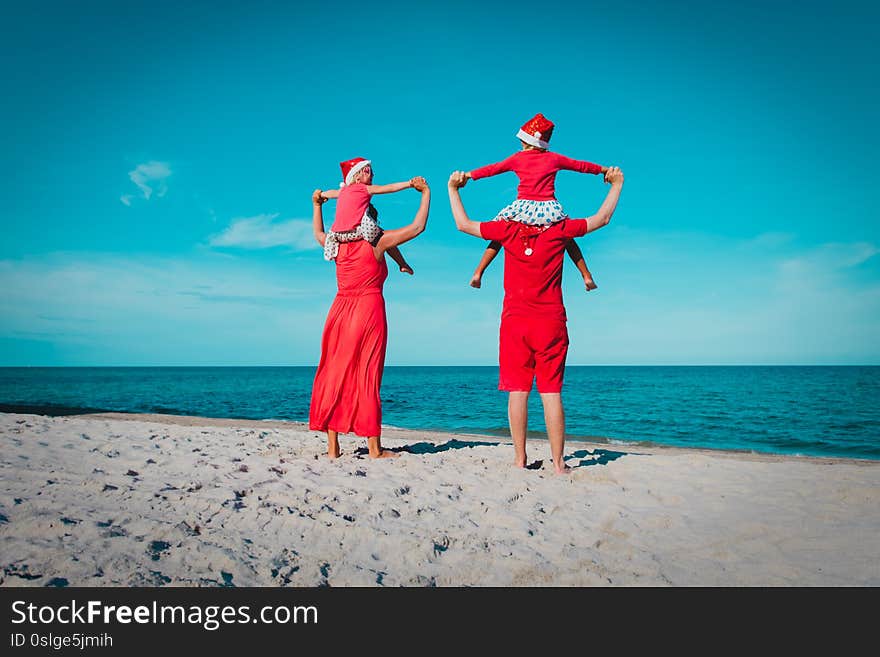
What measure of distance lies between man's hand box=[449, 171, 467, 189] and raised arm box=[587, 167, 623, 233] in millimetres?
1195

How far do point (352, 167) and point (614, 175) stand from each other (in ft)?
8.52

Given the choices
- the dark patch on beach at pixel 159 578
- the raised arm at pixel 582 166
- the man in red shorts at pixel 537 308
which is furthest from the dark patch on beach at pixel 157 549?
the raised arm at pixel 582 166

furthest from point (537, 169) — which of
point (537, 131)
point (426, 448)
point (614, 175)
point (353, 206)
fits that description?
point (426, 448)

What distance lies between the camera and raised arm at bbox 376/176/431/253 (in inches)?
187

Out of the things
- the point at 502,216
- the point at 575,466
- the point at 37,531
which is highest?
the point at 502,216

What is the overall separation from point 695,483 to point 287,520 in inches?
139

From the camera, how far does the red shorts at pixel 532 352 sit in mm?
4383

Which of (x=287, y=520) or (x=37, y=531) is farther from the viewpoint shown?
(x=287, y=520)

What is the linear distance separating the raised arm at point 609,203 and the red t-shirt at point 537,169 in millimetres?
130
